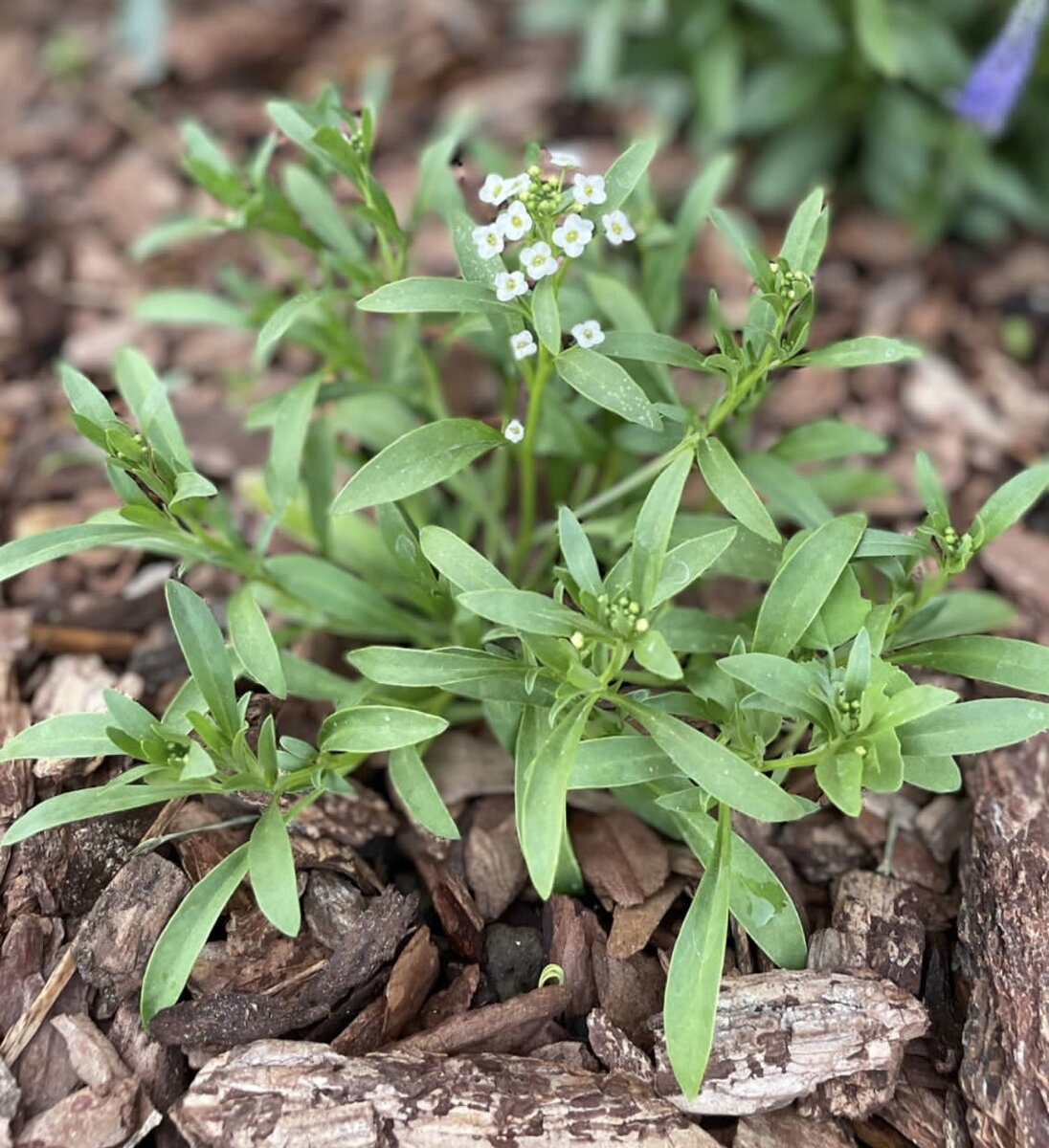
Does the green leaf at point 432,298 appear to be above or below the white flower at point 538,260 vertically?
below

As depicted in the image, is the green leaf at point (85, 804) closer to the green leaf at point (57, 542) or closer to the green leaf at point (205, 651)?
the green leaf at point (205, 651)

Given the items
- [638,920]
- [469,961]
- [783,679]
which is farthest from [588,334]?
[469,961]

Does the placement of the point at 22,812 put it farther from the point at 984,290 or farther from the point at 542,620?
the point at 984,290

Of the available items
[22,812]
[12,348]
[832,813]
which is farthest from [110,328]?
[832,813]

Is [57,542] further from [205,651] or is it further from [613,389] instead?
[613,389]

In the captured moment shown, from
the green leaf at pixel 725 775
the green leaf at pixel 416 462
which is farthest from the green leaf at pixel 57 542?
the green leaf at pixel 725 775
